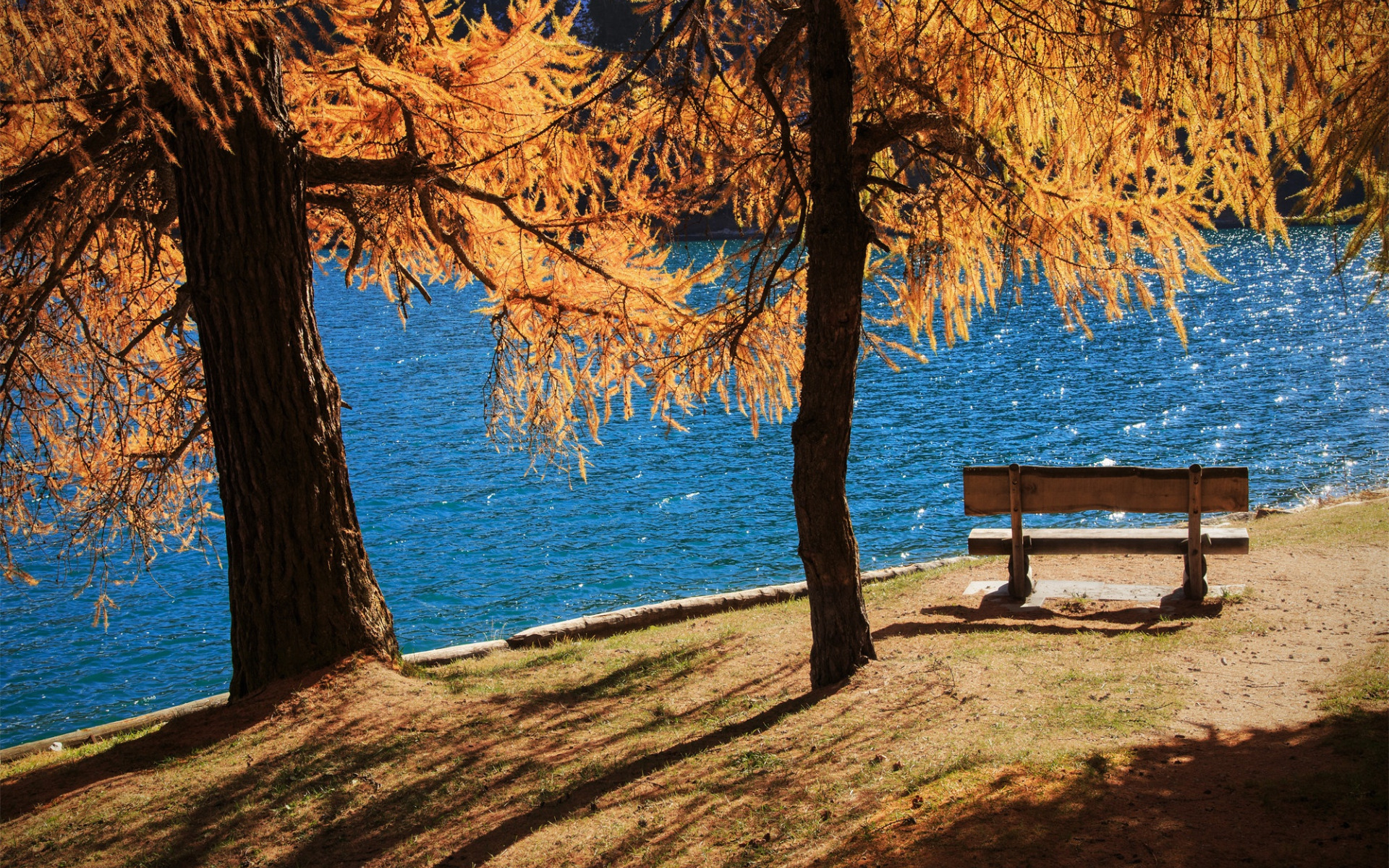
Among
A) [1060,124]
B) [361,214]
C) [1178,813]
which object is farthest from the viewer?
[361,214]

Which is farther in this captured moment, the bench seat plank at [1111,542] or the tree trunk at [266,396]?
the bench seat plank at [1111,542]

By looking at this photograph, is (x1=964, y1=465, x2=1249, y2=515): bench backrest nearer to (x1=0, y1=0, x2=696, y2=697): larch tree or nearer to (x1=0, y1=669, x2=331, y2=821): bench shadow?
(x1=0, y1=0, x2=696, y2=697): larch tree

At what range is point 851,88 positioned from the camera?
221 inches

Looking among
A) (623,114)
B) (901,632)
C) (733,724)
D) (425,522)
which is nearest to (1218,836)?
(733,724)

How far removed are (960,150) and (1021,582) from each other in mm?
3437

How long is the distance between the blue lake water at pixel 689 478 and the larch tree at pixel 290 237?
15.0 feet

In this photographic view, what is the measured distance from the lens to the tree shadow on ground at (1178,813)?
3.06m

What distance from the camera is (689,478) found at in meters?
19.1

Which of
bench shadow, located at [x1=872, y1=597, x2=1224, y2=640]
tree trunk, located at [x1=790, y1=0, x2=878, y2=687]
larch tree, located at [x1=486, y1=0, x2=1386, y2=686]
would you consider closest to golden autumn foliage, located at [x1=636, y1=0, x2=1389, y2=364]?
larch tree, located at [x1=486, y1=0, x2=1386, y2=686]

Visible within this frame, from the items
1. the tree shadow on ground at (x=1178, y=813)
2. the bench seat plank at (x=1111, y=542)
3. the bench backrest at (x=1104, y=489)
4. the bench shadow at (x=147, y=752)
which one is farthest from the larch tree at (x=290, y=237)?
the tree shadow on ground at (x=1178, y=813)

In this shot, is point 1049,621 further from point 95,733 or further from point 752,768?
point 95,733

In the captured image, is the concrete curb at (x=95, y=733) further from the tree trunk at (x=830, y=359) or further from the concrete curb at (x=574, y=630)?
the tree trunk at (x=830, y=359)

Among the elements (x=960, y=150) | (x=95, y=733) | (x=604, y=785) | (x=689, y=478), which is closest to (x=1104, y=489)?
(x=960, y=150)

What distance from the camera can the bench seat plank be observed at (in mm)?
6980
